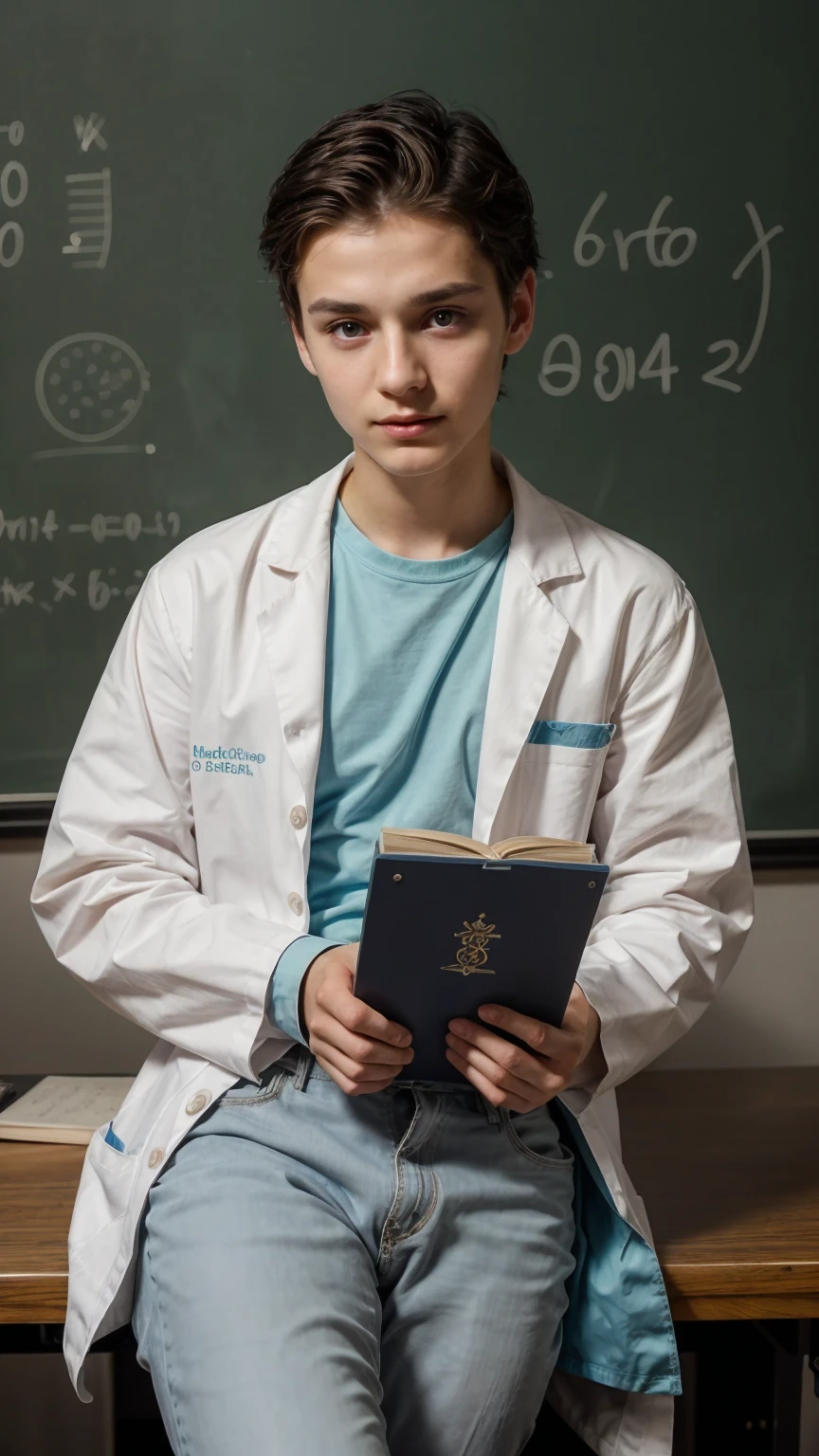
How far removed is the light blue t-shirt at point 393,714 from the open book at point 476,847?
281mm

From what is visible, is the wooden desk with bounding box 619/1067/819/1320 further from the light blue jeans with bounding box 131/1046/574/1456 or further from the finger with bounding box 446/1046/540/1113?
the finger with bounding box 446/1046/540/1113

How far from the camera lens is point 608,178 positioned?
187 cm

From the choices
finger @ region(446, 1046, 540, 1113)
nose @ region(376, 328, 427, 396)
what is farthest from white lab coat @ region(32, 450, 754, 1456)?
nose @ region(376, 328, 427, 396)

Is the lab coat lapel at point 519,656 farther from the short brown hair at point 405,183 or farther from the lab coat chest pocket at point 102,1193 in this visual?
the lab coat chest pocket at point 102,1193

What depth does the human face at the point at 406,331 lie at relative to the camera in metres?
1.21

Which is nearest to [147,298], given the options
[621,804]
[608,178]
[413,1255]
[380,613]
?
[608,178]

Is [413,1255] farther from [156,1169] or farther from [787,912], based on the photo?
[787,912]

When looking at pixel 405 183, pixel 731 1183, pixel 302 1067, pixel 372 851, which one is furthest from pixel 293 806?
pixel 731 1183

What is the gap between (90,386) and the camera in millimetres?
1874

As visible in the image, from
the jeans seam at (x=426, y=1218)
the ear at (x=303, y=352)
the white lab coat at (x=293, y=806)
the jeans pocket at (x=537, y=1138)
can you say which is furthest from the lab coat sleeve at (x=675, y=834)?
the ear at (x=303, y=352)

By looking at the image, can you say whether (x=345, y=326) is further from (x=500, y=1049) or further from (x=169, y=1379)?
(x=169, y=1379)

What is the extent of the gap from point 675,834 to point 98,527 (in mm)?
989

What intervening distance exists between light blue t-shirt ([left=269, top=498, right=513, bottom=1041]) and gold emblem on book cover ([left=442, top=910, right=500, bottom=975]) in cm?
25

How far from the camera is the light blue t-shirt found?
1310mm
